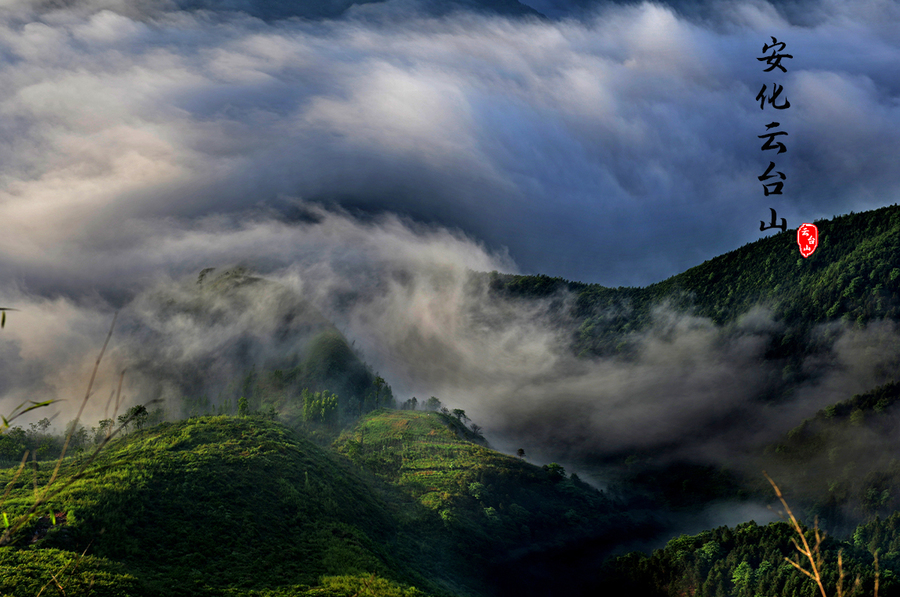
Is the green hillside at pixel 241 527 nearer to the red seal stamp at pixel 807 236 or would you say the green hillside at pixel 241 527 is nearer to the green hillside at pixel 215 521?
the green hillside at pixel 215 521

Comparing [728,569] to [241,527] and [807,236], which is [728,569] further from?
[241,527]

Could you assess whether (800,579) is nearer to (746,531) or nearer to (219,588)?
(746,531)

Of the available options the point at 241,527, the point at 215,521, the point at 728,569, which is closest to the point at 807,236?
the point at 241,527

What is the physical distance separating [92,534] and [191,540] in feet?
54.4

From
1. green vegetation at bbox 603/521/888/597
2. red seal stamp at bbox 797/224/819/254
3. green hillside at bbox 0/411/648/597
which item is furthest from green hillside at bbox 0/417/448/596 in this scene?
red seal stamp at bbox 797/224/819/254

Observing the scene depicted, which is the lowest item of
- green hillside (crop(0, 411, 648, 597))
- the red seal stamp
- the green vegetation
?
the green vegetation

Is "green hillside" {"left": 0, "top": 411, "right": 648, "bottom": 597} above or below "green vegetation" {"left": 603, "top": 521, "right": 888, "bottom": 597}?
above

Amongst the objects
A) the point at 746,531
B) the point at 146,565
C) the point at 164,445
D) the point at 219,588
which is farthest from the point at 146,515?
the point at 746,531

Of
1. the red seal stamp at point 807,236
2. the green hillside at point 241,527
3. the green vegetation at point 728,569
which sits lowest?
the green vegetation at point 728,569

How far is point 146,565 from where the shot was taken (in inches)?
3285

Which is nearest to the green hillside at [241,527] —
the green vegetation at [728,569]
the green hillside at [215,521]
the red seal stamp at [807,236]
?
the green hillside at [215,521]

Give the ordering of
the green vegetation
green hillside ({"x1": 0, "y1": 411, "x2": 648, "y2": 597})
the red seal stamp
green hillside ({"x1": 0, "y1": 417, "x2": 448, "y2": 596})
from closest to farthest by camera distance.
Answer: green hillside ({"x1": 0, "y1": 411, "x2": 648, "y2": 597}) < green hillside ({"x1": 0, "y1": 417, "x2": 448, "y2": 596}) < the red seal stamp < the green vegetation

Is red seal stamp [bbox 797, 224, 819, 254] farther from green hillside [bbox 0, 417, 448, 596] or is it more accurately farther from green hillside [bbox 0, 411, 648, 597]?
green hillside [bbox 0, 411, 648, 597]

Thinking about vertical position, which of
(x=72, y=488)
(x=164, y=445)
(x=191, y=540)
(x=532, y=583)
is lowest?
(x=532, y=583)
